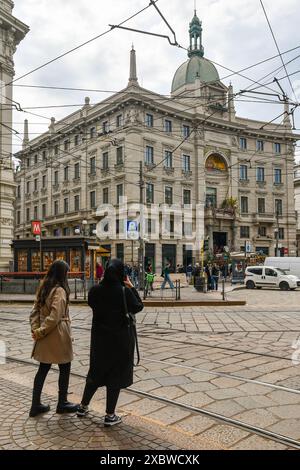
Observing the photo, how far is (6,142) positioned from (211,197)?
80.0 feet

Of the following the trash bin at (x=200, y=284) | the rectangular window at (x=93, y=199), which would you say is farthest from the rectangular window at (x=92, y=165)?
the trash bin at (x=200, y=284)

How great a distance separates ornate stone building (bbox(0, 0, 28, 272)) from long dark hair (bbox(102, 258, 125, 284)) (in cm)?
2356

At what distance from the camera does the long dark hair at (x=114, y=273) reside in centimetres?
399

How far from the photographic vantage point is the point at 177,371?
19.3 feet

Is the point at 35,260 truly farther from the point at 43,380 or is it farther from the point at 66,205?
the point at 66,205

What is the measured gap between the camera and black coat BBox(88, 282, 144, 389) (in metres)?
3.87

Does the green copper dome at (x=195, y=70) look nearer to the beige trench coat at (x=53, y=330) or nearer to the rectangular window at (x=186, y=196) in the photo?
the rectangular window at (x=186, y=196)

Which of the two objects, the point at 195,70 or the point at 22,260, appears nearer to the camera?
the point at 22,260

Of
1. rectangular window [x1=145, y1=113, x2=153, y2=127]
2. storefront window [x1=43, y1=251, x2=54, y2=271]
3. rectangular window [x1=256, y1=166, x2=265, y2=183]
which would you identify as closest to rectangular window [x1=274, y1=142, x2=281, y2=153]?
rectangular window [x1=256, y1=166, x2=265, y2=183]


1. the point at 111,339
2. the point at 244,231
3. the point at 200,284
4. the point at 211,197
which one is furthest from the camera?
the point at 244,231

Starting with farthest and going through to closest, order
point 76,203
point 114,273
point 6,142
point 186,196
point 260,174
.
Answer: point 260,174
point 76,203
point 186,196
point 6,142
point 114,273

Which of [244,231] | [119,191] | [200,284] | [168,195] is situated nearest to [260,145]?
[244,231]

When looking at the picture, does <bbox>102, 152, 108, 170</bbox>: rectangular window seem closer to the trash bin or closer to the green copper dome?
the green copper dome

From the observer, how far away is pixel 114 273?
399 cm
